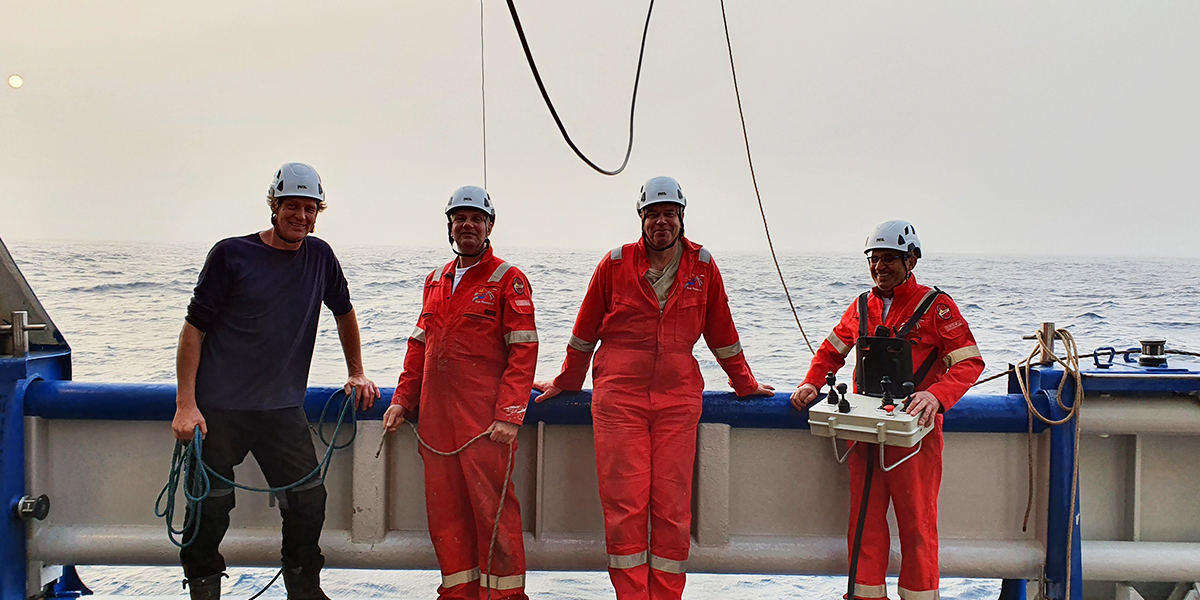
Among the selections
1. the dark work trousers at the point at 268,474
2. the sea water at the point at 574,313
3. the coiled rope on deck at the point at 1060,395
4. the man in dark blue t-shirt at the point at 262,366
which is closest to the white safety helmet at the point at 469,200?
the man in dark blue t-shirt at the point at 262,366

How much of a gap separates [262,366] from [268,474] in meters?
0.37

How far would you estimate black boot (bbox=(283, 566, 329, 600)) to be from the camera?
226 cm

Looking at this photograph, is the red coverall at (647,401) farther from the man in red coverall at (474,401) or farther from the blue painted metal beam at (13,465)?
the blue painted metal beam at (13,465)

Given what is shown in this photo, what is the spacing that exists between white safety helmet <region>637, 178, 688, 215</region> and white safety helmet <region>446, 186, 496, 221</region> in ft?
1.65

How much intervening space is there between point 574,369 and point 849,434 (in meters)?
0.91

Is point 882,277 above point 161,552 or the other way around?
above

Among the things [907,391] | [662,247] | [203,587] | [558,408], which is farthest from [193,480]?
[907,391]

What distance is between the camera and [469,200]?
228cm

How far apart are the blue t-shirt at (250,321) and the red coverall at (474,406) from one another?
0.41 m

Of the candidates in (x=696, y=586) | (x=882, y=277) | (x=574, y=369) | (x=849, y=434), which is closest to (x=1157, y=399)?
(x=882, y=277)

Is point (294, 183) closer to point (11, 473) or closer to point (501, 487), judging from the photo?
point (501, 487)

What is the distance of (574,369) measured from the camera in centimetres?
241

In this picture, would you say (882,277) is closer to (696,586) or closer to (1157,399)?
(1157,399)

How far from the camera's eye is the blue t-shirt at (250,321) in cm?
207
